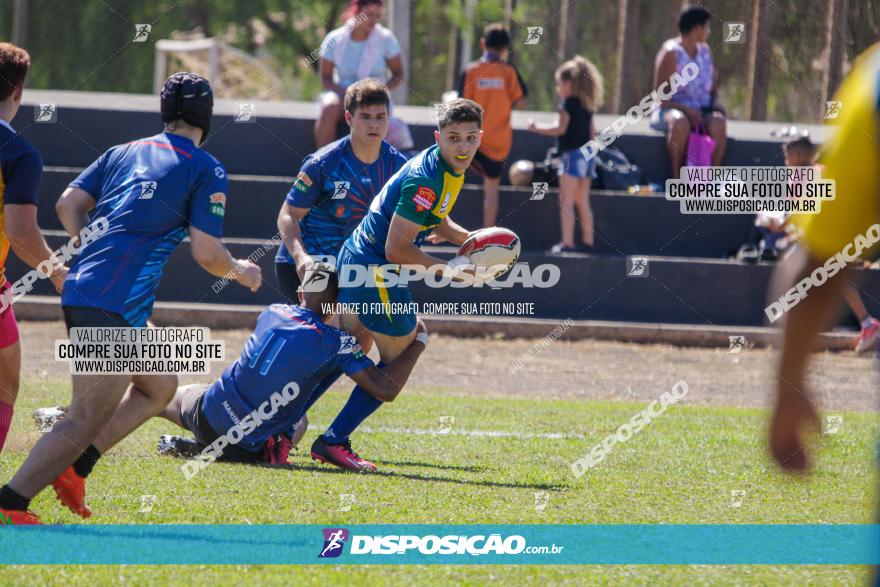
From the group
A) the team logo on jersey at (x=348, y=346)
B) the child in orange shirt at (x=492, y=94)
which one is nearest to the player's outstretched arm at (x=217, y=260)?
the team logo on jersey at (x=348, y=346)

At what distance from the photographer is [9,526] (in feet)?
17.2

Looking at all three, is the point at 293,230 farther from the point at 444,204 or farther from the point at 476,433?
the point at 476,433

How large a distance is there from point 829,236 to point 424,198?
13.7ft

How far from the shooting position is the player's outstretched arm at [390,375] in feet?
23.6

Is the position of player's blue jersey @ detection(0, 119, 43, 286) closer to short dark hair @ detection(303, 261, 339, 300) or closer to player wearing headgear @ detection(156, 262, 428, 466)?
player wearing headgear @ detection(156, 262, 428, 466)

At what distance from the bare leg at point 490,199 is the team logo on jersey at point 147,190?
8.57 m

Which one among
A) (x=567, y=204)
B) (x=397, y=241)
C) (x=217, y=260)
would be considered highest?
(x=217, y=260)

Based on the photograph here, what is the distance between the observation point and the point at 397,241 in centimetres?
710

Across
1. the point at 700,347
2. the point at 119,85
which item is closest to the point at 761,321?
the point at 700,347

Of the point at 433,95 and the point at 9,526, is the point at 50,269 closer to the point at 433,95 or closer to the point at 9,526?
the point at 9,526

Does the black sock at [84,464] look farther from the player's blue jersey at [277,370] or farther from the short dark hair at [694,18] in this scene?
the short dark hair at [694,18]

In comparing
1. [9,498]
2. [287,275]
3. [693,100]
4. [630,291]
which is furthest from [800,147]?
[9,498]

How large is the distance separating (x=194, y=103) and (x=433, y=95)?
15.2 meters

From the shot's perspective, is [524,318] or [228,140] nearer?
[524,318]
